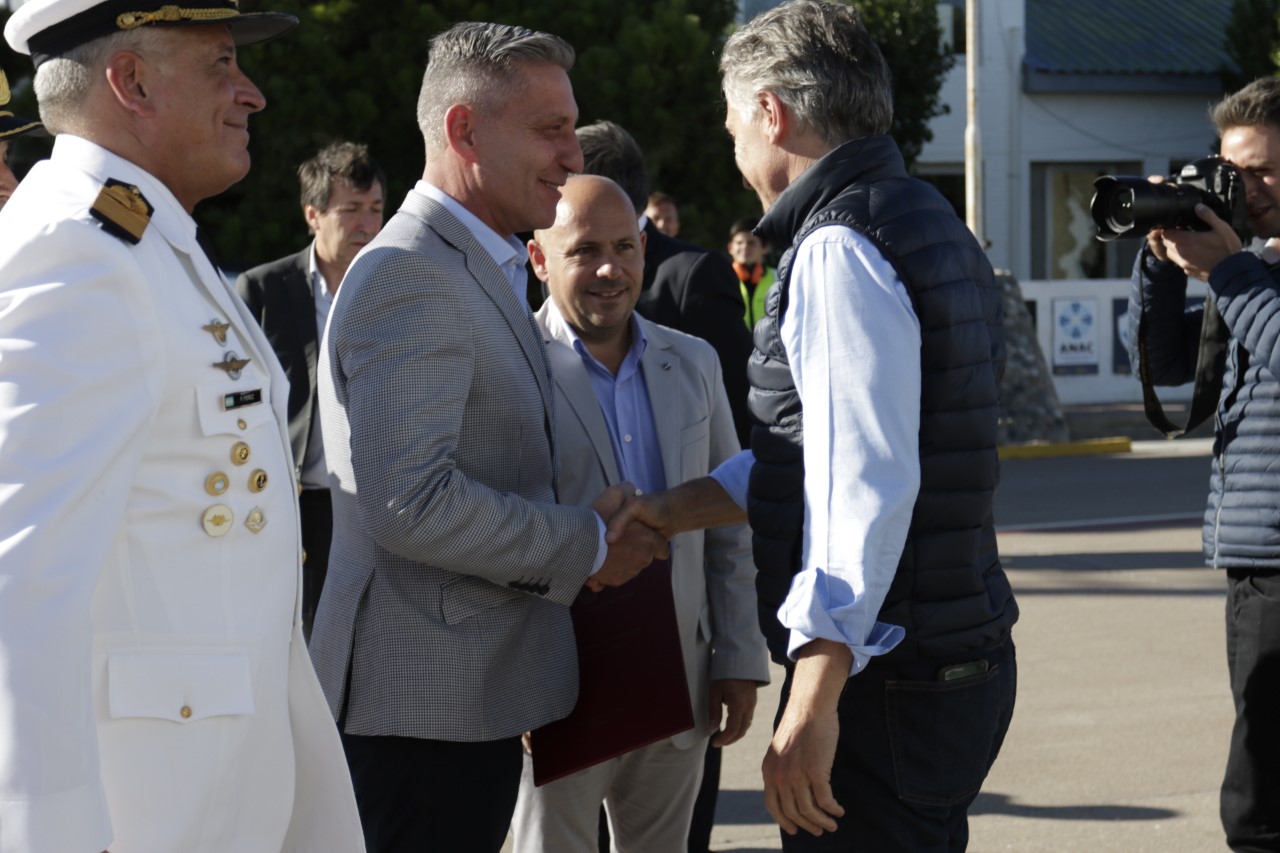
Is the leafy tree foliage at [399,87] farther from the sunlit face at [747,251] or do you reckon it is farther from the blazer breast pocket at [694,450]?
the blazer breast pocket at [694,450]

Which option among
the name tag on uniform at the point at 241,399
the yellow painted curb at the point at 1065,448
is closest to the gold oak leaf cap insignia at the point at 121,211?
the name tag on uniform at the point at 241,399

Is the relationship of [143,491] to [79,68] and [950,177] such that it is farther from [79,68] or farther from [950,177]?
[950,177]

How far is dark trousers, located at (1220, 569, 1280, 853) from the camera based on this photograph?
356cm

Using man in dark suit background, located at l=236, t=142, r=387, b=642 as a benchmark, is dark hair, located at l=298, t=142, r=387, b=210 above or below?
above

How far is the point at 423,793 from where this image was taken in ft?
9.07

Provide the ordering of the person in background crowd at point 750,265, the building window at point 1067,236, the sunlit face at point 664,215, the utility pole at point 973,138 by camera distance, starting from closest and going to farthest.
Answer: the sunlit face at point 664,215 → the person in background crowd at point 750,265 → the utility pole at point 973,138 → the building window at point 1067,236

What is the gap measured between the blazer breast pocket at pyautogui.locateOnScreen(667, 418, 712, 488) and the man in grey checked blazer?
55 cm

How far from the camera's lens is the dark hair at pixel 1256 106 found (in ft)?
12.2

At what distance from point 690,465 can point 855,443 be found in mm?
1162

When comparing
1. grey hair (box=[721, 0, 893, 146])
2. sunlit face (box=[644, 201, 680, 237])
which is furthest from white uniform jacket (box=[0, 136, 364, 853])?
sunlit face (box=[644, 201, 680, 237])

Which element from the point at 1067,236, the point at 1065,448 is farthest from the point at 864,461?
the point at 1067,236

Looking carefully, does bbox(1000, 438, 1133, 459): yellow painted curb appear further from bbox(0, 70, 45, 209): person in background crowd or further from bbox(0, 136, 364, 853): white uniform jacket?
bbox(0, 136, 364, 853): white uniform jacket

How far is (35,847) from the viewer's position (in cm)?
181

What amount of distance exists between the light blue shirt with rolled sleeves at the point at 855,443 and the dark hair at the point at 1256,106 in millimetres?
1711
